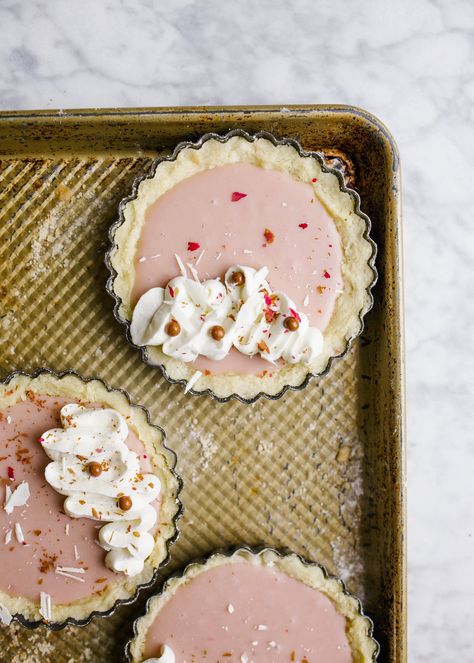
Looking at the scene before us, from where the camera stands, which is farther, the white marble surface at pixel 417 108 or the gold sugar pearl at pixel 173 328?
the white marble surface at pixel 417 108

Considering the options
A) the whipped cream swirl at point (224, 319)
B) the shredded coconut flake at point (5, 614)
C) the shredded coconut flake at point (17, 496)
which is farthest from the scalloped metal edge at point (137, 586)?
the shredded coconut flake at point (17, 496)

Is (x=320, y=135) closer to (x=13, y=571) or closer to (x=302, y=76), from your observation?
(x=302, y=76)

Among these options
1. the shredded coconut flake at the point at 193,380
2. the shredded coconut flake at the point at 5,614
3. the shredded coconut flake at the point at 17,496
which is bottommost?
the shredded coconut flake at the point at 5,614

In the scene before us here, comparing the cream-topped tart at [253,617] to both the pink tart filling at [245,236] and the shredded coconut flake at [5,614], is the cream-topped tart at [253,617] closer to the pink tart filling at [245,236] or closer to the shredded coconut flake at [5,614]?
the shredded coconut flake at [5,614]

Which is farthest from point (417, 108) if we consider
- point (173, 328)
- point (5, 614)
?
point (5, 614)

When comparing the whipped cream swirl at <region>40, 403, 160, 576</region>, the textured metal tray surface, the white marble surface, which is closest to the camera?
the whipped cream swirl at <region>40, 403, 160, 576</region>

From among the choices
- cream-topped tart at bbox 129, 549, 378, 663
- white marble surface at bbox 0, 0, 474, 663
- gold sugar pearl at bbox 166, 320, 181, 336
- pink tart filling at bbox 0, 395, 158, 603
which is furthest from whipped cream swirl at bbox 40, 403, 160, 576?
white marble surface at bbox 0, 0, 474, 663

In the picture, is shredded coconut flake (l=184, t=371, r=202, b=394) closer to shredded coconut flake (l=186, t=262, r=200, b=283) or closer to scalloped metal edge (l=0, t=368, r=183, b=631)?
scalloped metal edge (l=0, t=368, r=183, b=631)
